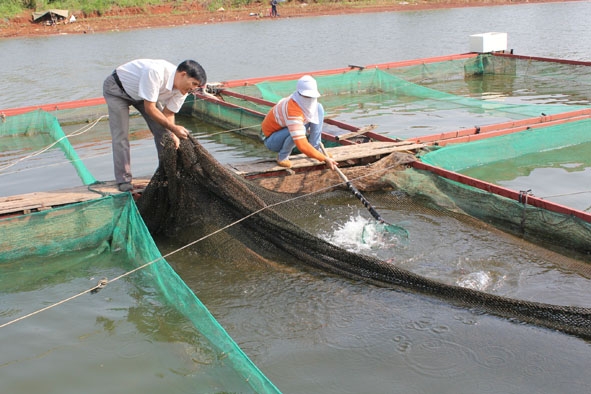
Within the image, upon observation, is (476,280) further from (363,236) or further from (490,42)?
(490,42)

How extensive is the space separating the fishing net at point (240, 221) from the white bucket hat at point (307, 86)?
91 cm

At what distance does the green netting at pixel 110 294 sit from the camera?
304 centimetres

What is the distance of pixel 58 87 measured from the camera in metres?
12.4

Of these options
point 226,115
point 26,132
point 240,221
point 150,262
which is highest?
point 226,115

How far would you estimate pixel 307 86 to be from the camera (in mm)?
4887

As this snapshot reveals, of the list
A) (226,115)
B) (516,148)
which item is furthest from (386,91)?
(516,148)

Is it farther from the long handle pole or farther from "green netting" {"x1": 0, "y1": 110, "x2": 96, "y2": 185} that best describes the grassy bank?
the long handle pole

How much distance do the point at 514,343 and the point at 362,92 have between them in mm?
7878

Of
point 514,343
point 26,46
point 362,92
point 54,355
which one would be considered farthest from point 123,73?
point 26,46

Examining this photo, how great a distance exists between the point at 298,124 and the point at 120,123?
1460 millimetres

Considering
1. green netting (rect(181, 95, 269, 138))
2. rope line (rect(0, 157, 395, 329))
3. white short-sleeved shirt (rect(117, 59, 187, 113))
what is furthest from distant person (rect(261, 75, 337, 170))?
green netting (rect(181, 95, 269, 138))

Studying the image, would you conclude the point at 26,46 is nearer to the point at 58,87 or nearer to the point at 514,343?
the point at 58,87

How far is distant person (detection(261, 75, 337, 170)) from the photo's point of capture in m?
4.95

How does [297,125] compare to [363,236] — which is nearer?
[363,236]
